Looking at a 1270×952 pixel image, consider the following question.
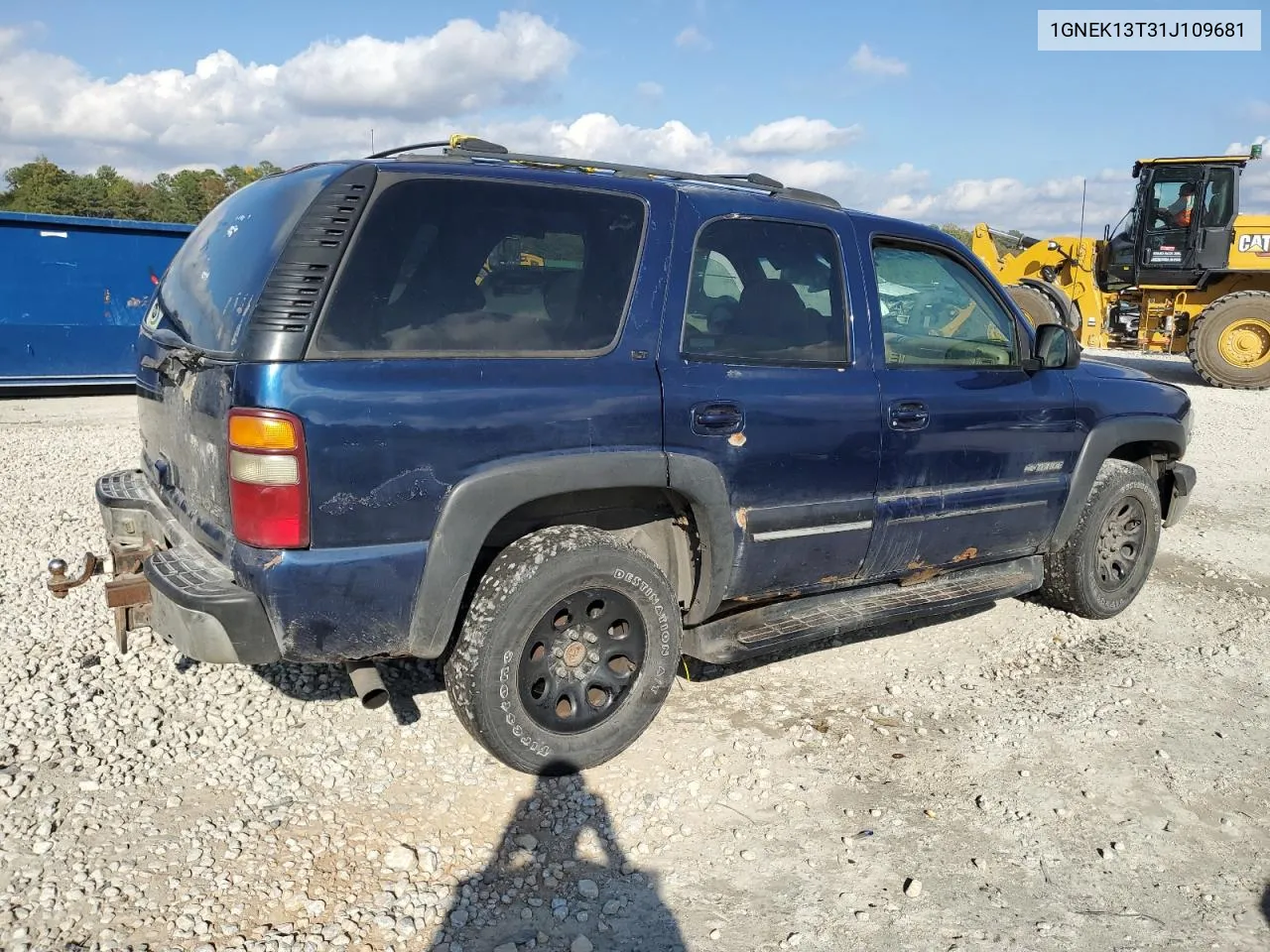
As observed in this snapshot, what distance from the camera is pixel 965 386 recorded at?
4.09 m

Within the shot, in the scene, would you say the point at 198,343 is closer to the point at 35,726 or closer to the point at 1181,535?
the point at 35,726

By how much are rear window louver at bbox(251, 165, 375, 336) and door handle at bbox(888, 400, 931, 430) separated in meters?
2.13

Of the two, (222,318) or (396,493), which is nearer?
(396,493)

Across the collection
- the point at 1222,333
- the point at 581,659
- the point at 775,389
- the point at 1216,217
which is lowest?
the point at 581,659

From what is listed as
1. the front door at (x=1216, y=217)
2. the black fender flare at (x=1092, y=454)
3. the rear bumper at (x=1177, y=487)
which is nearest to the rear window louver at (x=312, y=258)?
the black fender flare at (x=1092, y=454)

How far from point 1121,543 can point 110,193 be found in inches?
2081

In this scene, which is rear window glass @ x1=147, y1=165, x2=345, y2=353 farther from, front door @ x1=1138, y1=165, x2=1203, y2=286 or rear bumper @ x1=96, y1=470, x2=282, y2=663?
front door @ x1=1138, y1=165, x2=1203, y2=286

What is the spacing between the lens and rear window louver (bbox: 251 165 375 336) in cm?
276

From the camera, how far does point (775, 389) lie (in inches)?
139

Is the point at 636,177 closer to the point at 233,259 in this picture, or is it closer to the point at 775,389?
the point at 775,389

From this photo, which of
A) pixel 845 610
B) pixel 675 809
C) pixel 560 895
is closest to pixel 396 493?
pixel 560 895

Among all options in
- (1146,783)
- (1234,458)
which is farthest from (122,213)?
(1146,783)

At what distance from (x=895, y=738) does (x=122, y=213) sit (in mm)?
Result: 47687

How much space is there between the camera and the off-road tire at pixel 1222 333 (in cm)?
1476
